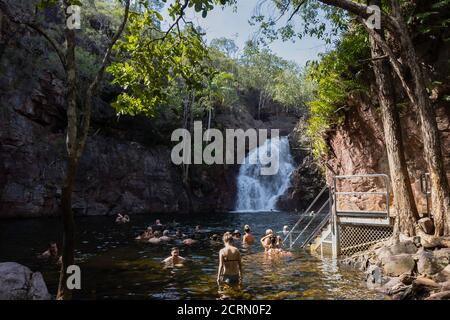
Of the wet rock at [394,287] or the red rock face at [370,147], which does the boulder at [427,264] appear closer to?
the wet rock at [394,287]

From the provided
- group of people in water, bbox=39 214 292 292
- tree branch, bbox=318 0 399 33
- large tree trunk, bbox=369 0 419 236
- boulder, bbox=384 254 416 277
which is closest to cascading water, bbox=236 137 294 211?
group of people in water, bbox=39 214 292 292

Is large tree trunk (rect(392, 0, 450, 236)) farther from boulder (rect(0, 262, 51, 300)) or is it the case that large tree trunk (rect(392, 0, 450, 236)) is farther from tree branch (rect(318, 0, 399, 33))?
boulder (rect(0, 262, 51, 300))

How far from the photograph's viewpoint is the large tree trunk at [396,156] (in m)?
11.9

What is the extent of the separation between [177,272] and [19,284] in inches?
220

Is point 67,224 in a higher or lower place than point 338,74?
lower

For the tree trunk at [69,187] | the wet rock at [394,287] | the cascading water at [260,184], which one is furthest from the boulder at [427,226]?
the cascading water at [260,184]

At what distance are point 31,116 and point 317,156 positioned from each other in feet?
86.9

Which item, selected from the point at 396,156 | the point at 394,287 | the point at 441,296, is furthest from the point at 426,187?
the point at 441,296

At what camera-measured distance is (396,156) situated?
40.2 ft

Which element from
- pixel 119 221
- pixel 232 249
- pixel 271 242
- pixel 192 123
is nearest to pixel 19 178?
pixel 119 221

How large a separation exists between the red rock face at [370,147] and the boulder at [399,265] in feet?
9.76

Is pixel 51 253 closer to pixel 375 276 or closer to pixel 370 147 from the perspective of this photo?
pixel 375 276
